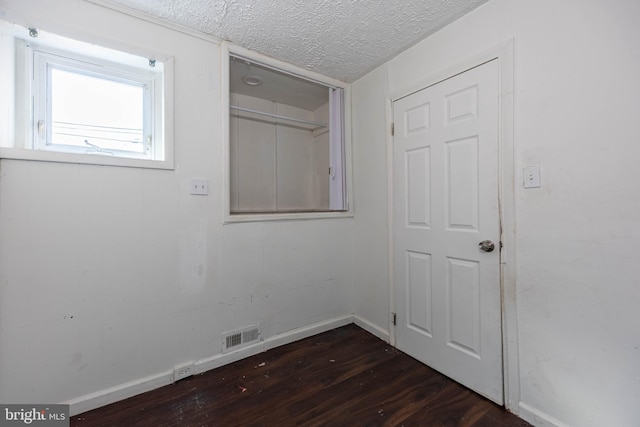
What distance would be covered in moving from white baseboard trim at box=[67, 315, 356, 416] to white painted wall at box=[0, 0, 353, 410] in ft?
Answer: 0.04

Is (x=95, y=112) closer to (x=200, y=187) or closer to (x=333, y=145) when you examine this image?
(x=200, y=187)

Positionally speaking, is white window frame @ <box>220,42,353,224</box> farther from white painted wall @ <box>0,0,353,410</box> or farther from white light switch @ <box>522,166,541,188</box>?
white light switch @ <box>522,166,541,188</box>

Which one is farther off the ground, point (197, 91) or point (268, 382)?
point (197, 91)

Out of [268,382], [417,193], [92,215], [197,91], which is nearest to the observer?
[92,215]

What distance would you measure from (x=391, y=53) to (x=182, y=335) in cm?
261

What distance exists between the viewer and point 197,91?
187 cm

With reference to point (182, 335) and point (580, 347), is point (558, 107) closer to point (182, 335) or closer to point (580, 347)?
point (580, 347)

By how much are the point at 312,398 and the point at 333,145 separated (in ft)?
6.89

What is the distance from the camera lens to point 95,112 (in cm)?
167

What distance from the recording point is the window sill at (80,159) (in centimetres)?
135

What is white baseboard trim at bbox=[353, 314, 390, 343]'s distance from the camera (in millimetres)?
2281

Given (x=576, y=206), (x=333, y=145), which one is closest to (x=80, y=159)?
(x=333, y=145)

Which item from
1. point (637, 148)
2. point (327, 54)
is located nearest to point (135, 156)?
point (327, 54)

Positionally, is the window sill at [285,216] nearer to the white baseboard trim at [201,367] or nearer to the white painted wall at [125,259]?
the white painted wall at [125,259]
